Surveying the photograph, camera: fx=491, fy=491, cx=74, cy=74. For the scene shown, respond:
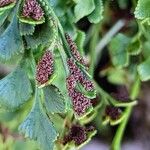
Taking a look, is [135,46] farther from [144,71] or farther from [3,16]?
[3,16]

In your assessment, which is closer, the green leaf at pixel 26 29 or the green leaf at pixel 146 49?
the green leaf at pixel 26 29

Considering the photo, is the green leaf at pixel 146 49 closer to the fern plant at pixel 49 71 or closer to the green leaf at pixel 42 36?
the fern plant at pixel 49 71

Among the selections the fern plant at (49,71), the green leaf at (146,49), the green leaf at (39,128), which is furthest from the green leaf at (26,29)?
the green leaf at (146,49)

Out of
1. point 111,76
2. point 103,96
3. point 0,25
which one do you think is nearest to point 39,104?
point 0,25

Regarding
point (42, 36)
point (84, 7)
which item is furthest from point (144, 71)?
point (42, 36)

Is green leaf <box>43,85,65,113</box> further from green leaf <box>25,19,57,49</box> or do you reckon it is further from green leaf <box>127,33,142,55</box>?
green leaf <box>127,33,142,55</box>

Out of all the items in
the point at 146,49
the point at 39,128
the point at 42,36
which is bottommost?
the point at 146,49

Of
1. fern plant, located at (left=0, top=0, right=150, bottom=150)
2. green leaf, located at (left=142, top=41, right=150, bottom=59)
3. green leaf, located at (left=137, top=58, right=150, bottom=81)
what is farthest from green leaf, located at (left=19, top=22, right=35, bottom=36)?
green leaf, located at (left=142, top=41, right=150, bottom=59)
